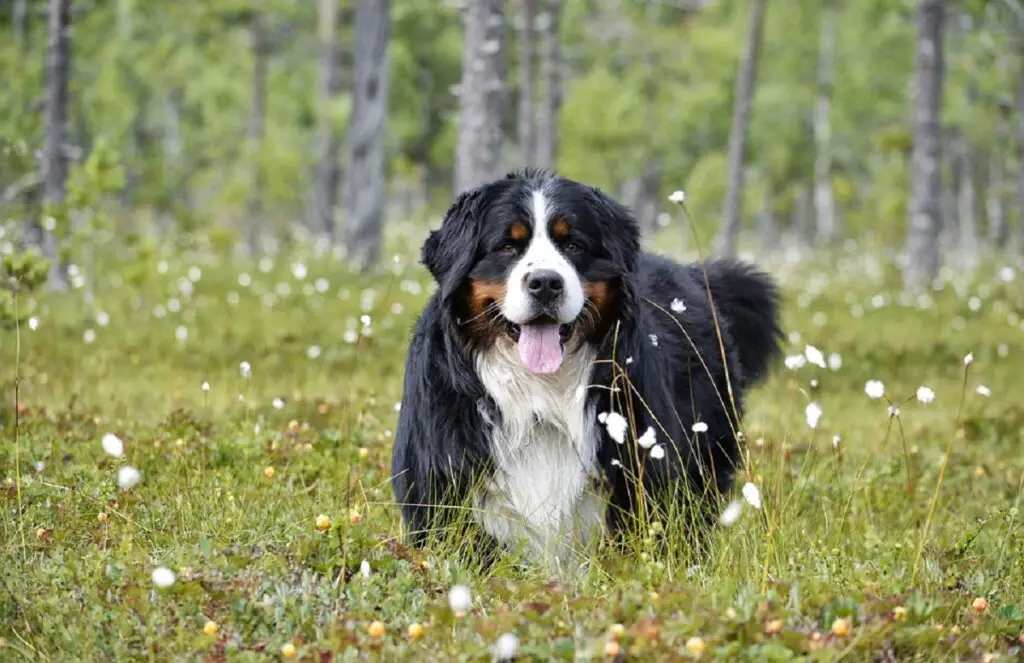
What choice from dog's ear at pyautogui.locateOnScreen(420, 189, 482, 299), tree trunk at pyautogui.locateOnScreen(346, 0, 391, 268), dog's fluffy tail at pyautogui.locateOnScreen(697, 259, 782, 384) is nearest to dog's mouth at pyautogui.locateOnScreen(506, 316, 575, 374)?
dog's ear at pyautogui.locateOnScreen(420, 189, 482, 299)

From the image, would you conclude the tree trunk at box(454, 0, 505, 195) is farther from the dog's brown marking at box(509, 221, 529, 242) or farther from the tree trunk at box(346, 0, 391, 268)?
the dog's brown marking at box(509, 221, 529, 242)

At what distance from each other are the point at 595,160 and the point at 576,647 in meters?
29.2

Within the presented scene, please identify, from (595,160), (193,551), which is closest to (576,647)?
(193,551)

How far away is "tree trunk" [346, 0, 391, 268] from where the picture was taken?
49.5ft

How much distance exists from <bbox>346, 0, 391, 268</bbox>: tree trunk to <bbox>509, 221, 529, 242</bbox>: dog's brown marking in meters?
11.1

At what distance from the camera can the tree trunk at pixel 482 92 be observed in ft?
32.7

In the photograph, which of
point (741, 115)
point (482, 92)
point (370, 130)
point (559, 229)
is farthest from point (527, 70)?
point (559, 229)

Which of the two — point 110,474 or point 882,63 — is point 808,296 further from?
point 882,63

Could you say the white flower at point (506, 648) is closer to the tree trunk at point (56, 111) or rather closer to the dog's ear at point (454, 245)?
the dog's ear at point (454, 245)

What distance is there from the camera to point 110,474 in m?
4.44

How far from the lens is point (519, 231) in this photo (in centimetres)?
402

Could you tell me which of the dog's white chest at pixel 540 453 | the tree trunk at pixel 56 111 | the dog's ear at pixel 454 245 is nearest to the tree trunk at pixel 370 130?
the tree trunk at pixel 56 111

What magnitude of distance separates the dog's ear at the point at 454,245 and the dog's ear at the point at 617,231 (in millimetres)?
469

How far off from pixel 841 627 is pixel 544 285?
1528mm
